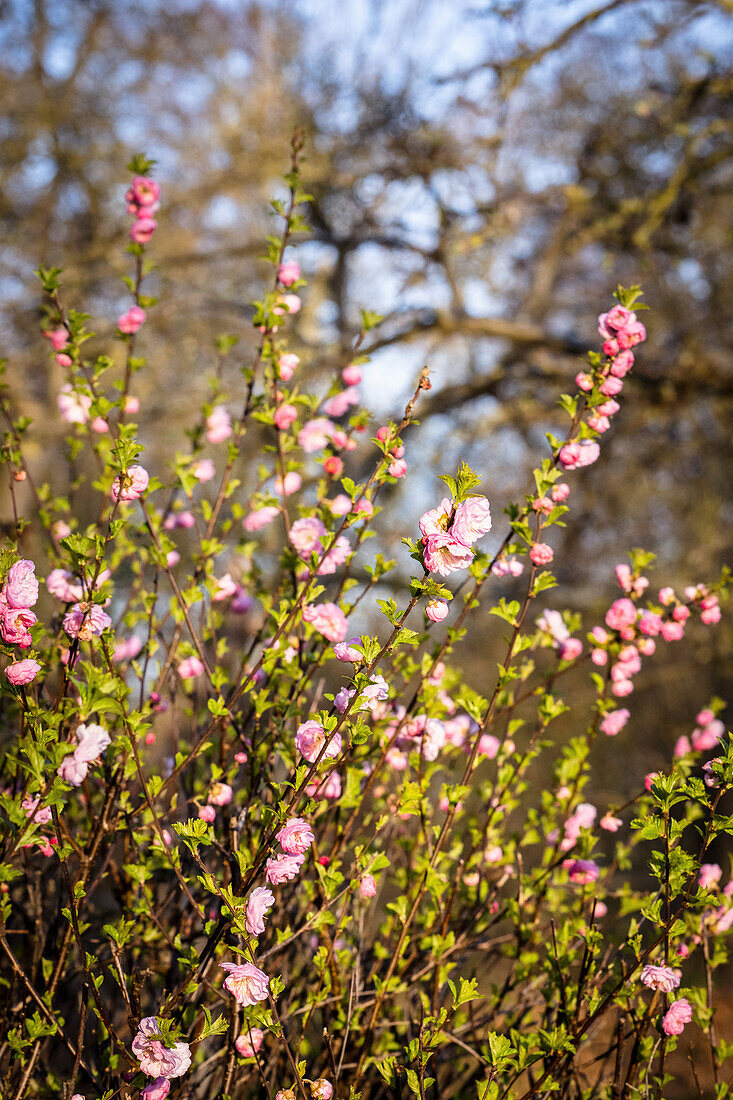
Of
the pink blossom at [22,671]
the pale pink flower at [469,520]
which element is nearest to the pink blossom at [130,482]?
the pink blossom at [22,671]

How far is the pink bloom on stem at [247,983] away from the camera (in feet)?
3.33

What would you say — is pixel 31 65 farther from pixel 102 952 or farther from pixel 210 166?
pixel 102 952

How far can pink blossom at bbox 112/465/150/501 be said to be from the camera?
45.4 inches

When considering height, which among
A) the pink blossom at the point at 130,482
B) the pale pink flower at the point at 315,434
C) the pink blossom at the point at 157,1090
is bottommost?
the pink blossom at the point at 157,1090

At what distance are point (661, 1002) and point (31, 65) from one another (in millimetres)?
10650

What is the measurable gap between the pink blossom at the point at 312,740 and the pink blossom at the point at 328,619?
0.25 metres

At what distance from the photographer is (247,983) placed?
1056mm

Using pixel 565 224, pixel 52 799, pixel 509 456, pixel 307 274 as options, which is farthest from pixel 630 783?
pixel 52 799

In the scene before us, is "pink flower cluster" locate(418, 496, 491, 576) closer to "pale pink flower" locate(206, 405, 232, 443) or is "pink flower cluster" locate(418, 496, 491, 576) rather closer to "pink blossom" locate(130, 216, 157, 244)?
"pale pink flower" locate(206, 405, 232, 443)

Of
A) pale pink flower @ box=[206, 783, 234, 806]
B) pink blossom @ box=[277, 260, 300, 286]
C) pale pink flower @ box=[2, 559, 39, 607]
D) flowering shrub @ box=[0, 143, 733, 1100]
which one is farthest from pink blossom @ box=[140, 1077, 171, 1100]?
pink blossom @ box=[277, 260, 300, 286]

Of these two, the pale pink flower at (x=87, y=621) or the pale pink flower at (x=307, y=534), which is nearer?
the pale pink flower at (x=87, y=621)

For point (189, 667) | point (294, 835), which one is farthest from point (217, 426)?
point (294, 835)

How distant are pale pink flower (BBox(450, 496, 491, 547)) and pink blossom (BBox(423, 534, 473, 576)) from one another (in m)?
0.01

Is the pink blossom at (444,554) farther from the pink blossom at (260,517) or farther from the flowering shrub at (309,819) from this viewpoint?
the pink blossom at (260,517)
